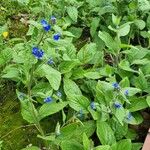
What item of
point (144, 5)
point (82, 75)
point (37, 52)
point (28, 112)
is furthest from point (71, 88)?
point (144, 5)

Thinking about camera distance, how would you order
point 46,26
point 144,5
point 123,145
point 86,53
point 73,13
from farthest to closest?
point 73,13
point 144,5
point 86,53
point 123,145
point 46,26

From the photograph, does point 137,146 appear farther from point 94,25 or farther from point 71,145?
point 94,25

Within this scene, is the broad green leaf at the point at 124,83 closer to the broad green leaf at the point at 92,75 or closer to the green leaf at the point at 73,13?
the broad green leaf at the point at 92,75

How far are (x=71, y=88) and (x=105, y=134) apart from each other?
479 millimetres

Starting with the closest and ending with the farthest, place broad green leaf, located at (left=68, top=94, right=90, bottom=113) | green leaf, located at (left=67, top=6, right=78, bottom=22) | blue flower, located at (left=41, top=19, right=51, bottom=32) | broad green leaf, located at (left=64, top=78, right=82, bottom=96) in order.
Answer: blue flower, located at (left=41, top=19, right=51, bottom=32) < broad green leaf, located at (left=68, top=94, right=90, bottom=113) < broad green leaf, located at (left=64, top=78, right=82, bottom=96) < green leaf, located at (left=67, top=6, right=78, bottom=22)

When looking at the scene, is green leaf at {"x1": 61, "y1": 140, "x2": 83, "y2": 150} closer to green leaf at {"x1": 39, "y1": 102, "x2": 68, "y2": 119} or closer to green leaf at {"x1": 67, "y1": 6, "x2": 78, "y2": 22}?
green leaf at {"x1": 39, "y1": 102, "x2": 68, "y2": 119}

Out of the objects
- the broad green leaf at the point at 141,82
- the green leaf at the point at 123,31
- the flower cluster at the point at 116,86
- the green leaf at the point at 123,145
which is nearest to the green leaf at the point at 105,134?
the green leaf at the point at 123,145

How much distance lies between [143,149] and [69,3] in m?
1.49

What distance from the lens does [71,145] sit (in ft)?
9.04

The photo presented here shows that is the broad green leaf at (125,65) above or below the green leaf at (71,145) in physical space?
above

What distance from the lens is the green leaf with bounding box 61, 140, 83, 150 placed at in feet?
8.95

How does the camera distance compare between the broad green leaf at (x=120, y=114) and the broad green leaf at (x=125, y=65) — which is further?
the broad green leaf at (x=125, y=65)

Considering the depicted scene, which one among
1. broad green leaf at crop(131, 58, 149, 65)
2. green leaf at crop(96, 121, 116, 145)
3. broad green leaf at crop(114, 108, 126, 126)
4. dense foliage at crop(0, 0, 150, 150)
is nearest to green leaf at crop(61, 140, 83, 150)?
dense foliage at crop(0, 0, 150, 150)

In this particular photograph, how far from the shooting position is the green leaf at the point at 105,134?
284 cm
